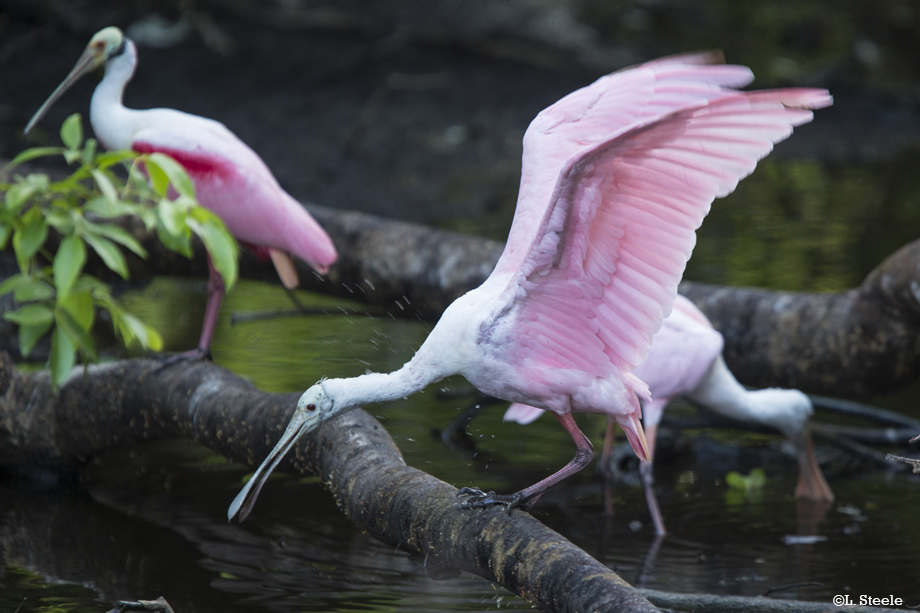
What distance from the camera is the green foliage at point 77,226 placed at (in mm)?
3223

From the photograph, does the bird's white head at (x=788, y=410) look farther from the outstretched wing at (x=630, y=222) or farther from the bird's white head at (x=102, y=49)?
the bird's white head at (x=102, y=49)

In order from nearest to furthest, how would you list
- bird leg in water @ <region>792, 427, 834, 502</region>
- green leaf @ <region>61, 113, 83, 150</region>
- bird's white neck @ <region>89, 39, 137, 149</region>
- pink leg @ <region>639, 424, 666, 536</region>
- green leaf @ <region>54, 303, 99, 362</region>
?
green leaf @ <region>61, 113, 83, 150</region> → green leaf @ <region>54, 303, 99, 362</region> → pink leg @ <region>639, 424, 666, 536</region> → bird leg in water @ <region>792, 427, 834, 502</region> → bird's white neck @ <region>89, 39, 137, 149</region>

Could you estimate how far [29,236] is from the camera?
3.32m

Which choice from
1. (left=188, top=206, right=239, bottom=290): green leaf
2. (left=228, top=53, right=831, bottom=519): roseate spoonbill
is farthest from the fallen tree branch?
(left=188, top=206, right=239, bottom=290): green leaf

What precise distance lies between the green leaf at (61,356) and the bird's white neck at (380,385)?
3.22 ft

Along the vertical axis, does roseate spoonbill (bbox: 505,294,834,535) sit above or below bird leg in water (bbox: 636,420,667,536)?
above

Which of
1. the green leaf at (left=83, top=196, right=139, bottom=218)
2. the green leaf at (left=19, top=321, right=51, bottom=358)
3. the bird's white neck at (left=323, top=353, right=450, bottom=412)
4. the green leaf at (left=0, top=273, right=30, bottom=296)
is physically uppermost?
the green leaf at (left=83, top=196, right=139, bottom=218)

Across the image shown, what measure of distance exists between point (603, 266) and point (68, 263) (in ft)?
5.05

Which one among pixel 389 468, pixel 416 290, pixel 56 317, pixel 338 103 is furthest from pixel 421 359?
pixel 338 103

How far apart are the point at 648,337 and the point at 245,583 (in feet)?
5.92

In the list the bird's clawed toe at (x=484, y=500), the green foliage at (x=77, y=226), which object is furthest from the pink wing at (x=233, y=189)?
the bird's clawed toe at (x=484, y=500)

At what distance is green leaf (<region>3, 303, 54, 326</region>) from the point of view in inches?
139

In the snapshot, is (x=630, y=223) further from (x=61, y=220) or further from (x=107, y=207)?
(x=61, y=220)

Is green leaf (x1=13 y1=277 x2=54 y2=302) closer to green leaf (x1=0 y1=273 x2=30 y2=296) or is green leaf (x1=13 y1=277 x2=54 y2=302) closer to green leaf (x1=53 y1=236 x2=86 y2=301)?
green leaf (x1=0 y1=273 x2=30 y2=296)
